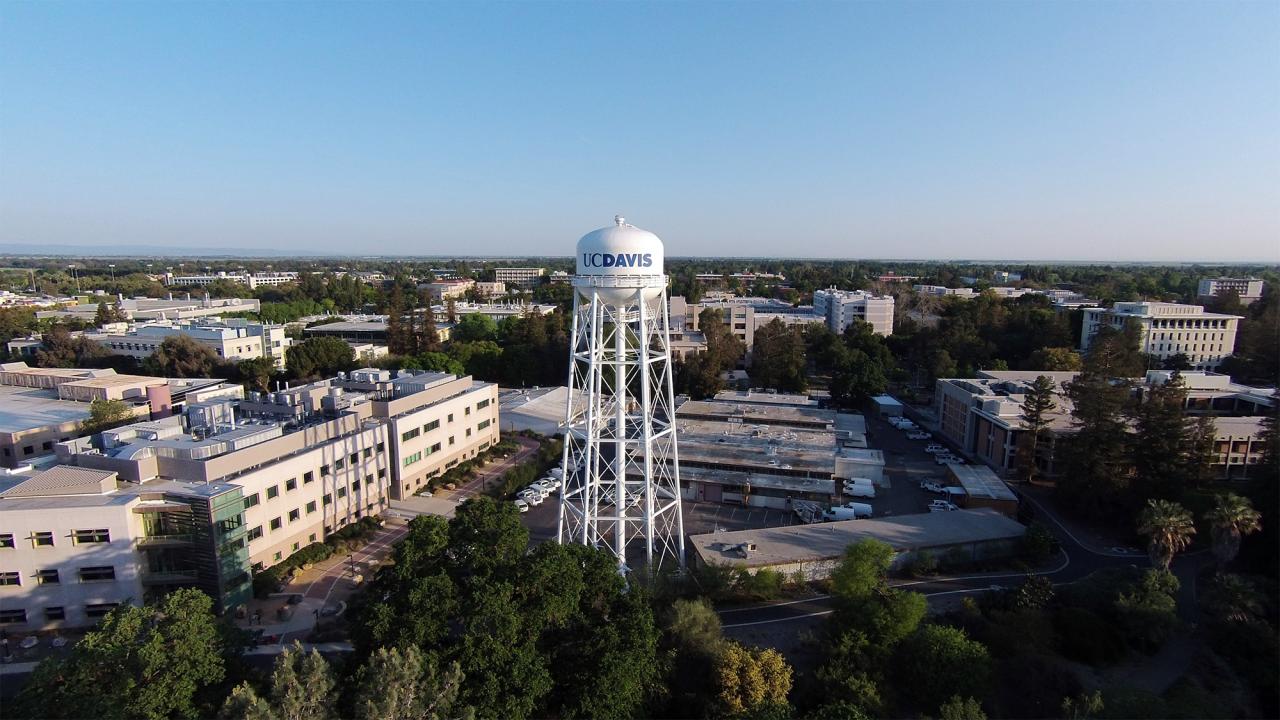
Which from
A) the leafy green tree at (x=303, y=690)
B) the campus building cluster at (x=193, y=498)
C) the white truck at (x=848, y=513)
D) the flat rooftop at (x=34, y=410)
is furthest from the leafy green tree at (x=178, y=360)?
the white truck at (x=848, y=513)

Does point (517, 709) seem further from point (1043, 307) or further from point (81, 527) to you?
point (1043, 307)

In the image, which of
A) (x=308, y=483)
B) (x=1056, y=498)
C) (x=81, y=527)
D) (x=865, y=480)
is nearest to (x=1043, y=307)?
(x=1056, y=498)

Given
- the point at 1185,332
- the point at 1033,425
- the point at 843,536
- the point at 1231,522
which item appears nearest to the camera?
the point at 1231,522

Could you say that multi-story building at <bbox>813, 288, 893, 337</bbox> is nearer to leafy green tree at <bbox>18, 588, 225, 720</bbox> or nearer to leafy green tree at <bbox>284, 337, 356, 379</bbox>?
leafy green tree at <bbox>284, 337, 356, 379</bbox>

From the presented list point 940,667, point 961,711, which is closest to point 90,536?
point 961,711

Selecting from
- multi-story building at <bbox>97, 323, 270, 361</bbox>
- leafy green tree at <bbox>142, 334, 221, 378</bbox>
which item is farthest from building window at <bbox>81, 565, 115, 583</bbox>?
multi-story building at <bbox>97, 323, 270, 361</bbox>

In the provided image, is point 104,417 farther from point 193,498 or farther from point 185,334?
point 185,334
